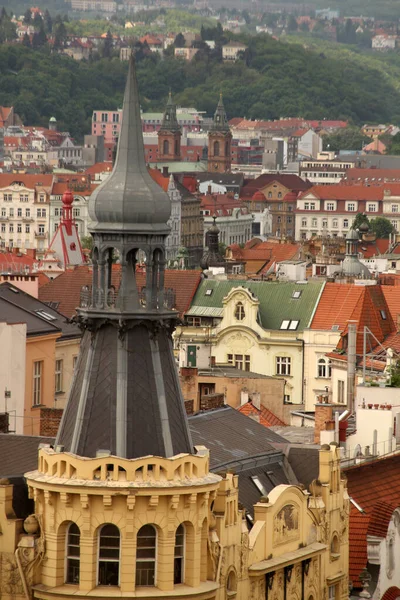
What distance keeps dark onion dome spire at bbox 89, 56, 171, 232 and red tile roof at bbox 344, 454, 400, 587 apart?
7649 mm

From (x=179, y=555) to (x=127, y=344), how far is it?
87.2 inches

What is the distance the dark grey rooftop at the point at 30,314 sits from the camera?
4612cm

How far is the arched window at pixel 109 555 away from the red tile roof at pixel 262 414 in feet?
64.8

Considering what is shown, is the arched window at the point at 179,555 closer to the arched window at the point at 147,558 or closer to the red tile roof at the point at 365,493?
the arched window at the point at 147,558

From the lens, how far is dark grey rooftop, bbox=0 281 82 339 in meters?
46.1

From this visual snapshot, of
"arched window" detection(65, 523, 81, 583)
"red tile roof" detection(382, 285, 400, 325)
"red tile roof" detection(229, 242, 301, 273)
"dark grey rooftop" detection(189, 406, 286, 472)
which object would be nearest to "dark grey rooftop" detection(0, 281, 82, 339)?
"dark grey rooftop" detection(189, 406, 286, 472)

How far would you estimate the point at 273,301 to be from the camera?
80.2 metres

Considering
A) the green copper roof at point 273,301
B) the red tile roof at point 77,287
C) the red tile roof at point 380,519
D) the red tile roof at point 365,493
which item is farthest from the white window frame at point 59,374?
the green copper roof at point 273,301

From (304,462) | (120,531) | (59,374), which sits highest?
(59,374)

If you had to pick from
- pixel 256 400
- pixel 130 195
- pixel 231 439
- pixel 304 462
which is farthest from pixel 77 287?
pixel 130 195

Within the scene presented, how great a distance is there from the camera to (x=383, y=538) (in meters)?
32.7

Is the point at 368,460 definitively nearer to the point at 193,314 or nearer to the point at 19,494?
the point at 19,494

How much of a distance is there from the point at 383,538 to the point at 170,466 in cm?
813

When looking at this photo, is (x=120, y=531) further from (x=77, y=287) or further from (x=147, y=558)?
(x=77, y=287)
